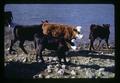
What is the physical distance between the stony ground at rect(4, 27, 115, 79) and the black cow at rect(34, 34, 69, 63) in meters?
0.02

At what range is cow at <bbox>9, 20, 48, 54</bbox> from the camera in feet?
3.79

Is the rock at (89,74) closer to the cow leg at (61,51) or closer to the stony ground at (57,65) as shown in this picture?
the stony ground at (57,65)

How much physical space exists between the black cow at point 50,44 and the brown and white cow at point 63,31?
0.06 feet

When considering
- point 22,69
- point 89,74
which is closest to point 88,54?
point 89,74

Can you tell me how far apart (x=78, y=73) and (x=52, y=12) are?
0.30m

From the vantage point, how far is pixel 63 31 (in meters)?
1.17

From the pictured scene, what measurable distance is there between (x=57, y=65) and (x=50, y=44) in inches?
4.0

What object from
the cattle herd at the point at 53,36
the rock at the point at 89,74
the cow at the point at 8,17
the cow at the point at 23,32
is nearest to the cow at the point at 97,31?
the cattle herd at the point at 53,36

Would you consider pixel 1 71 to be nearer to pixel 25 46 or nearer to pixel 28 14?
pixel 25 46

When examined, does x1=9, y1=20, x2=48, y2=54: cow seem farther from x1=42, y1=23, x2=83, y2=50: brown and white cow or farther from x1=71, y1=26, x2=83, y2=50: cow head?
x1=71, y1=26, x2=83, y2=50: cow head

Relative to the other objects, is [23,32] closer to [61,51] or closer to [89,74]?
[61,51]

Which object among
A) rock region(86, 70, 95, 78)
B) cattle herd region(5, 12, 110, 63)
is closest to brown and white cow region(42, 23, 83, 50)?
cattle herd region(5, 12, 110, 63)

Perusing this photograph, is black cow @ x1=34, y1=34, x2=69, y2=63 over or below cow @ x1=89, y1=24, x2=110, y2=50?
below

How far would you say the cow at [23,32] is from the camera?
45.5 inches
